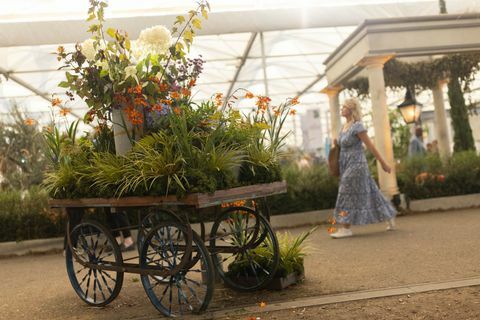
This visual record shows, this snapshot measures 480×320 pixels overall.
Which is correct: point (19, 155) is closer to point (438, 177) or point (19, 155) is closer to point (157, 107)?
point (438, 177)

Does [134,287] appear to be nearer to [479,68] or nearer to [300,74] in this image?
[479,68]

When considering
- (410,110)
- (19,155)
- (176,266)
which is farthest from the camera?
(19,155)

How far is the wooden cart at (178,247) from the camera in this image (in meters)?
3.63

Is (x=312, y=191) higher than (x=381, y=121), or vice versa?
(x=381, y=121)

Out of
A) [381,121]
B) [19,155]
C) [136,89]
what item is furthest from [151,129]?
[19,155]

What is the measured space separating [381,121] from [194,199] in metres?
7.08

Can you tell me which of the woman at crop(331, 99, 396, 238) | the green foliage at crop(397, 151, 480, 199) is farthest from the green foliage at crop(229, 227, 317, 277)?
the green foliage at crop(397, 151, 480, 199)

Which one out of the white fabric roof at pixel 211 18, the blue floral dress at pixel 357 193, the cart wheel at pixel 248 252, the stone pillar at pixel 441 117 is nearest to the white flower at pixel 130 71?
the cart wheel at pixel 248 252

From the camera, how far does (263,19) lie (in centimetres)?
1239

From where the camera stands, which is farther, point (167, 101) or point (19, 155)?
point (19, 155)

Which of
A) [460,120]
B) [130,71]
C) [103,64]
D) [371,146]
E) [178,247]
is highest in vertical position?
[460,120]

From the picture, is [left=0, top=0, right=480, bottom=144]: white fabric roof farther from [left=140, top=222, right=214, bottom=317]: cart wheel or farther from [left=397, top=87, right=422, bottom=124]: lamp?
[left=140, top=222, right=214, bottom=317]: cart wheel

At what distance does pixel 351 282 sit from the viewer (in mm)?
4410

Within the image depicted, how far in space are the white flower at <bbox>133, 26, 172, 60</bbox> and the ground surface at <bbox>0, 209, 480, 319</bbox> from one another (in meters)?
1.95
